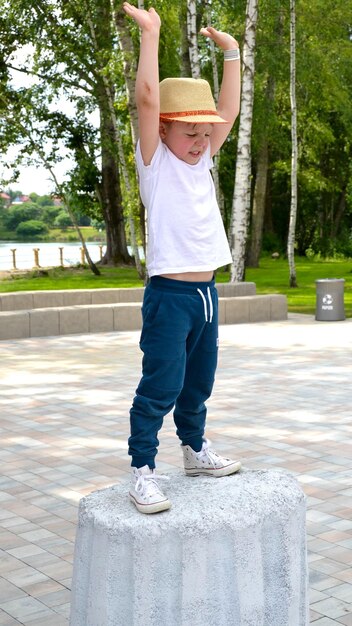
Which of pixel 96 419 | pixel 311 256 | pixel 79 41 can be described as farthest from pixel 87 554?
pixel 311 256

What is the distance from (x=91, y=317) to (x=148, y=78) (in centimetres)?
1197

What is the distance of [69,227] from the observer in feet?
102

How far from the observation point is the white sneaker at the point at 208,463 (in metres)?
4.20

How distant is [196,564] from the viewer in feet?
11.2

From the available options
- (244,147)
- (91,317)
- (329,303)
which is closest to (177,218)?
(91,317)

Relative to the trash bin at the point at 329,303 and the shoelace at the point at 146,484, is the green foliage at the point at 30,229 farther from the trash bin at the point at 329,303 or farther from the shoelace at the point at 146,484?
the shoelace at the point at 146,484

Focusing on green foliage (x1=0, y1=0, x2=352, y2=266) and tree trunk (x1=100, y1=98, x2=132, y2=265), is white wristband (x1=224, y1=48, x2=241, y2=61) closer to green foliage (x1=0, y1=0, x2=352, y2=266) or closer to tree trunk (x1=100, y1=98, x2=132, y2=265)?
green foliage (x1=0, y1=0, x2=352, y2=266)

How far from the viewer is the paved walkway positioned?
4938 mm

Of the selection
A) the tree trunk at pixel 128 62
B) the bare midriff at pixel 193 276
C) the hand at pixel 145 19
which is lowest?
the bare midriff at pixel 193 276

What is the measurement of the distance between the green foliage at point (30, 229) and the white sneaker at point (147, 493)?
3587 centimetres

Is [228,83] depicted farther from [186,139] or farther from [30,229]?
[30,229]

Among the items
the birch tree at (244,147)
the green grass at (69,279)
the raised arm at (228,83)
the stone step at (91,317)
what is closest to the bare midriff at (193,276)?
the raised arm at (228,83)

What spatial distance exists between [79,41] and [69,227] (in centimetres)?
621

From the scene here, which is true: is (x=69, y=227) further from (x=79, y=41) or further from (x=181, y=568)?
(x=181, y=568)
